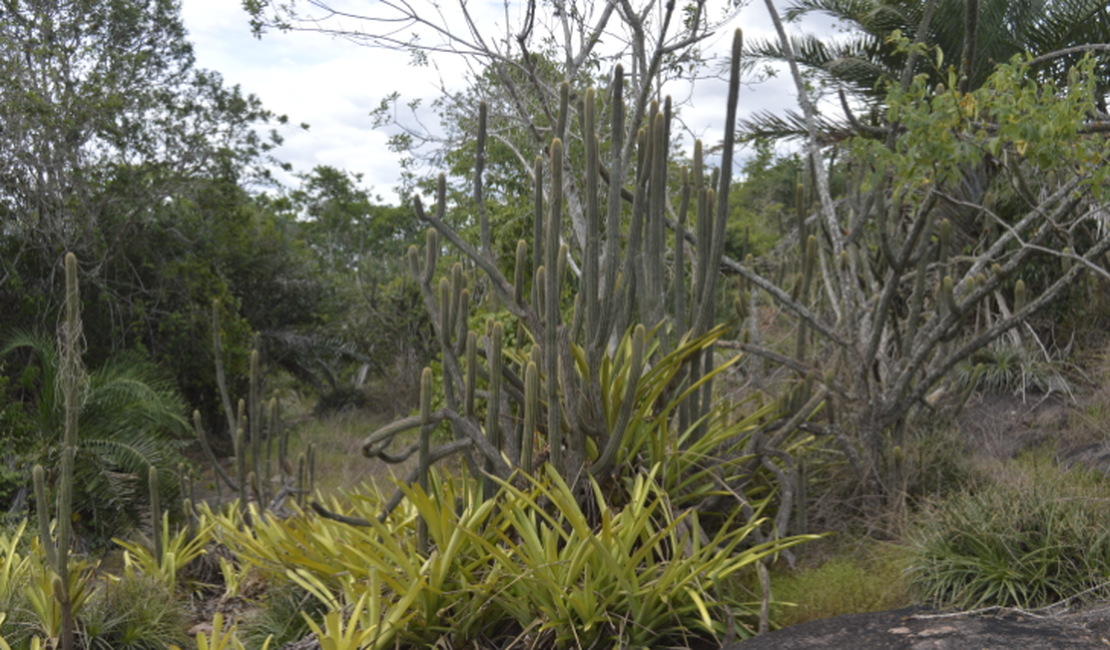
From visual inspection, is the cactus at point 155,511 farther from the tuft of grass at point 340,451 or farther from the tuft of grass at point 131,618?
the tuft of grass at point 340,451

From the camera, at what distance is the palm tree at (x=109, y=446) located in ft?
23.7

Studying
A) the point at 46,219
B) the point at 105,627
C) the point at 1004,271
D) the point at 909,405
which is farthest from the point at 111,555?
the point at 1004,271

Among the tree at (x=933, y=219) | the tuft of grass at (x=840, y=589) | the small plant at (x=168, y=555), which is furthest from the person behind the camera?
the small plant at (x=168, y=555)

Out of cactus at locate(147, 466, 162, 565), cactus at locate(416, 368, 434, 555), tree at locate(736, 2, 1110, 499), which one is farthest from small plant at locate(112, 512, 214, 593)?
tree at locate(736, 2, 1110, 499)

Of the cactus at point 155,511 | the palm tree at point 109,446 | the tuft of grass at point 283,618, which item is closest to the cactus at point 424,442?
the tuft of grass at point 283,618

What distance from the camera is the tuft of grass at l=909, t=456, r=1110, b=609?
365cm

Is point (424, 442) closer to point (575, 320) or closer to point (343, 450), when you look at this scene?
point (575, 320)

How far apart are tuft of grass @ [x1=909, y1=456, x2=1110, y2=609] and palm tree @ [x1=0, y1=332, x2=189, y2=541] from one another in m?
6.31

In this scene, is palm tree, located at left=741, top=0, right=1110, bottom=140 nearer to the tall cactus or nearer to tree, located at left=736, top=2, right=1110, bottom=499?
tree, located at left=736, top=2, right=1110, bottom=499

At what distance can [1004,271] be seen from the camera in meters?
4.55

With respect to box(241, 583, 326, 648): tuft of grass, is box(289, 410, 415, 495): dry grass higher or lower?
lower

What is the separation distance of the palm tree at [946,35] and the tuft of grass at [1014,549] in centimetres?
596

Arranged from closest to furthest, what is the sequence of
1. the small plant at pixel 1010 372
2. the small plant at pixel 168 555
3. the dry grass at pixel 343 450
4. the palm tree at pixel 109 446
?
the small plant at pixel 168 555 → the palm tree at pixel 109 446 → the small plant at pixel 1010 372 → the dry grass at pixel 343 450

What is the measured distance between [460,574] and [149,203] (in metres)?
8.94
